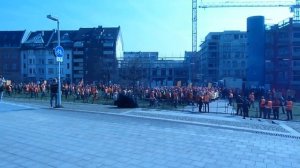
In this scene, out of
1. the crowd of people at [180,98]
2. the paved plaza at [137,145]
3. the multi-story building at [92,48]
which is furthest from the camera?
the multi-story building at [92,48]

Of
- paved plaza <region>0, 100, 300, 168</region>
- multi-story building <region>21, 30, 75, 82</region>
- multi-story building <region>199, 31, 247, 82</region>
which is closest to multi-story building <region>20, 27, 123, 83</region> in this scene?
multi-story building <region>21, 30, 75, 82</region>

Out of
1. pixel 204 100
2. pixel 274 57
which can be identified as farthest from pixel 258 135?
pixel 274 57

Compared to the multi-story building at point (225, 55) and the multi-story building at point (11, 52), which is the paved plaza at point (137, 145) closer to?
the multi-story building at point (11, 52)

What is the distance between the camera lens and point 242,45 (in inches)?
4023

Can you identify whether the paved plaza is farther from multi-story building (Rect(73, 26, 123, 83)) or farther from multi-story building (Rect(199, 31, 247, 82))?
multi-story building (Rect(199, 31, 247, 82))

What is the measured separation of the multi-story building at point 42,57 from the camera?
302 feet

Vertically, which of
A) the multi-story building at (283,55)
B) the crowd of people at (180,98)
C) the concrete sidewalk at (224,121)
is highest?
the multi-story building at (283,55)

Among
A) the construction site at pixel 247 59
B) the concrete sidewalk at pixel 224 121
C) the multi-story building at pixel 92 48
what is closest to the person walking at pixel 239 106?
the concrete sidewalk at pixel 224 121

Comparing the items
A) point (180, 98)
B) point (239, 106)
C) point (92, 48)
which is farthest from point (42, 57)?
point (239, 106)

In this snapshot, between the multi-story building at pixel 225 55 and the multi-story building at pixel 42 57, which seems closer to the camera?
the multi-story building at pixel 42 57

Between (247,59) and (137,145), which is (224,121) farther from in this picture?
(247,59)

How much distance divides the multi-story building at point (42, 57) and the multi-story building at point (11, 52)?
1.28 m

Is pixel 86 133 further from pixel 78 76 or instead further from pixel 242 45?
pixel 242 45

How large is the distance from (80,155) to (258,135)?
6.30m
